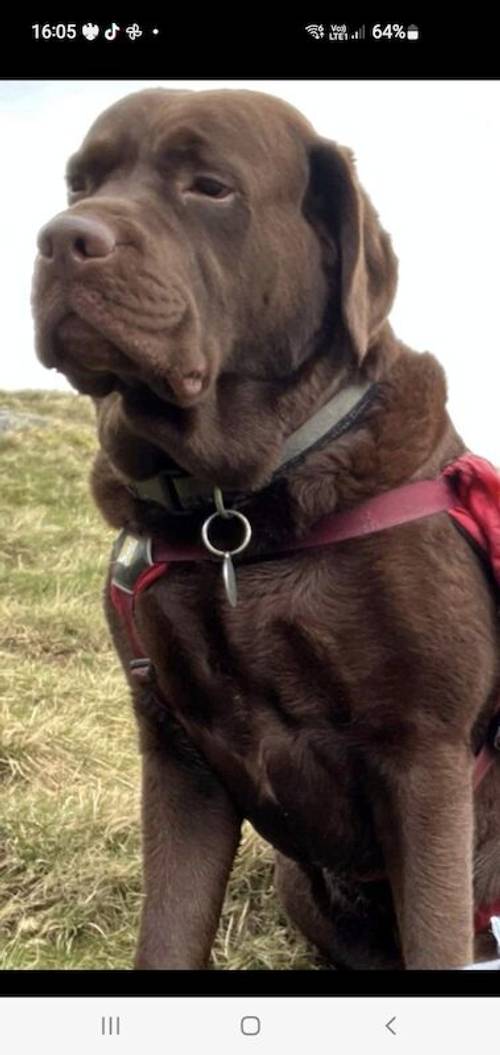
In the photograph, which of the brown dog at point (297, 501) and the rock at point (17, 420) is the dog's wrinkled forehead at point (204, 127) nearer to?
the brown dog at point (297, 501)

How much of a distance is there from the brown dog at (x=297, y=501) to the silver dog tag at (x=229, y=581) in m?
0.03

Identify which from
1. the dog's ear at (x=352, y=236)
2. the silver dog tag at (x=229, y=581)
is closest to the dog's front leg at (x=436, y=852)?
the silver dog tag at (x=229, y=581)

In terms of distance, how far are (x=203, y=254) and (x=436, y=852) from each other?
3.71 ft

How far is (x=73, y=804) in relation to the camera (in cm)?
446

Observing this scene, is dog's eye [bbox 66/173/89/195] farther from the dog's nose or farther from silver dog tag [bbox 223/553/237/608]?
silver dog tag [bbox 223/553/237/608]

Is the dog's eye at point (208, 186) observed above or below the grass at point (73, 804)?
above

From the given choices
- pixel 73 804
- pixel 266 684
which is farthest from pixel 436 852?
pixel 73 804

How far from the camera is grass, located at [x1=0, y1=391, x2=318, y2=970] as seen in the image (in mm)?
3775

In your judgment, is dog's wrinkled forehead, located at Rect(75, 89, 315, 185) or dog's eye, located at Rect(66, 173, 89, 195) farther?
dog's eye, located at Rect(66, 173, 89, 195)

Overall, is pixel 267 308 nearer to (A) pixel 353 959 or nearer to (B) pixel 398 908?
(B) pixel 398 908
